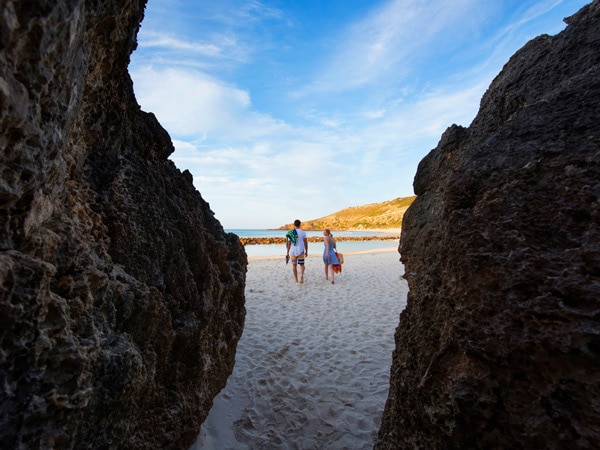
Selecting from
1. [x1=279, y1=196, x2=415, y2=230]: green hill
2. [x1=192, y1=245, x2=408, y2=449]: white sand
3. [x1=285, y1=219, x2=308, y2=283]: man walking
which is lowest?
[x1=192, y1=245, x2=408, y2=449]: white sand

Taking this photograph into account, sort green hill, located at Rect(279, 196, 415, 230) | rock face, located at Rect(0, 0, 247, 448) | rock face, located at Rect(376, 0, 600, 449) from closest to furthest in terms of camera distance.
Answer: rock face, located at Rect(0, 0, 247, 448), rock face, located at Rect(376, 0, 600, 449), green hill, located at Rect(279, 196, 415, 230)

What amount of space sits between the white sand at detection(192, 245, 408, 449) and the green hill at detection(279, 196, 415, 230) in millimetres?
87287

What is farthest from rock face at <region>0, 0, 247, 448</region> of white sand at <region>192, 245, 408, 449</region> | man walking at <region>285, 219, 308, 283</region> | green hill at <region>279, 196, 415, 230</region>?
green hill at <region>279, 196, 415, 230</region>

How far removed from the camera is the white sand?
3.47 m

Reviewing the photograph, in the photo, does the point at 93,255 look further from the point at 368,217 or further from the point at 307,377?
the point at 368,217

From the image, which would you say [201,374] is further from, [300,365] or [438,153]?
[438,153]

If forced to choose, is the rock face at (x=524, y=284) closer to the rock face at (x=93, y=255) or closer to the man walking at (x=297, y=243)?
the rock face at (x=93, y=255)

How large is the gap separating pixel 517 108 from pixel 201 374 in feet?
12.1

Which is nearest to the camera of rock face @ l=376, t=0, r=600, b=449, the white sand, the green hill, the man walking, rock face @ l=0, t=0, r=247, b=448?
rock face @ l=0, t=0, r=247, b=448

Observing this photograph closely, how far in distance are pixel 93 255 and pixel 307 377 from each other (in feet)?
11.9

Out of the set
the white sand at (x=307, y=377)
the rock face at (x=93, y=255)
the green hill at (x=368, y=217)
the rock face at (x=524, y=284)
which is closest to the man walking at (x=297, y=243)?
the white sand at (x=307, y=377)

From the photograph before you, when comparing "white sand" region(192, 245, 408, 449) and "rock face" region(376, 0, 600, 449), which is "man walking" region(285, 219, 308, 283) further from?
"rock face" region(376, 0, 600, 449)

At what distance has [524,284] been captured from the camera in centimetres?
172

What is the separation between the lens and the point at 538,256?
169 cm
